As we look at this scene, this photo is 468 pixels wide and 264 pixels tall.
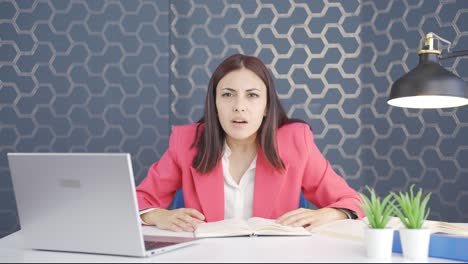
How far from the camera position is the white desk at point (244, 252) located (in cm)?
123

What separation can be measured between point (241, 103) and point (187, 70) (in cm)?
138

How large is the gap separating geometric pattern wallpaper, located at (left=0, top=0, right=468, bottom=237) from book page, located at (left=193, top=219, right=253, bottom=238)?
173 cm

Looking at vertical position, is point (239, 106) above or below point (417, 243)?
above

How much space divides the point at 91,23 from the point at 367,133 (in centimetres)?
175

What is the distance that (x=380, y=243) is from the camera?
123 centimetres

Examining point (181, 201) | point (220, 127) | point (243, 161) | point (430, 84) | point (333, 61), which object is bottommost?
point (181, 201)

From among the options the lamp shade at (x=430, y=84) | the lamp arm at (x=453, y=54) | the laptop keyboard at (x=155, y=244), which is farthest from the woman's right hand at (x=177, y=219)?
the lamp arm at (x=453, y=54)

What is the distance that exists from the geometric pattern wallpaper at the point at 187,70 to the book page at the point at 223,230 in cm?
173

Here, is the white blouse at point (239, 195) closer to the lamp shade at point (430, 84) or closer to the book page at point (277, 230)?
the book page at point (277, 230)

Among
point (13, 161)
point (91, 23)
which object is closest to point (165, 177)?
point (13, 161)

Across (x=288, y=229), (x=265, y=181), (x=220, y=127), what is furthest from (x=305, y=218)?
(x=220, y=127)

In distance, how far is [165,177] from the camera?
218cm

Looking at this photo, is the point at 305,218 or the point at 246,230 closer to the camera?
the point at 246,230

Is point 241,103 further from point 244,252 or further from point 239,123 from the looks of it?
point 244,252
